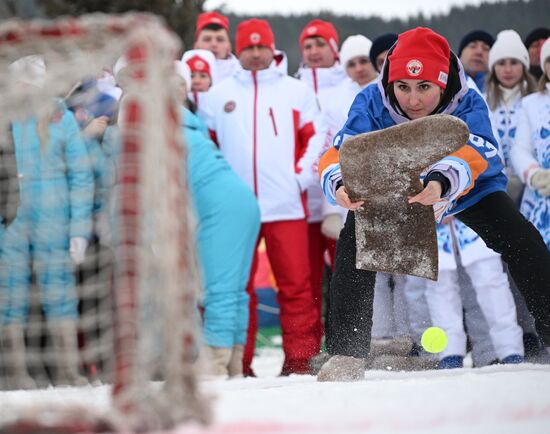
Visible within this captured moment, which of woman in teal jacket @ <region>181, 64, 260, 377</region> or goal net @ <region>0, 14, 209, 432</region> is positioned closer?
goal net @ <region>0, 14, 209, 432</region>

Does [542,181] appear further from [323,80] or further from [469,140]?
[323,80]

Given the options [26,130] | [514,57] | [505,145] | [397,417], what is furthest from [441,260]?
[397,417]

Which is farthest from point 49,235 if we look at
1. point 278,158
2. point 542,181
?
point 542,181

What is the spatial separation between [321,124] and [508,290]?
4.82 feet

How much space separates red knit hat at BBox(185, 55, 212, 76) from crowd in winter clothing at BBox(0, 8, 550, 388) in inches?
0.6

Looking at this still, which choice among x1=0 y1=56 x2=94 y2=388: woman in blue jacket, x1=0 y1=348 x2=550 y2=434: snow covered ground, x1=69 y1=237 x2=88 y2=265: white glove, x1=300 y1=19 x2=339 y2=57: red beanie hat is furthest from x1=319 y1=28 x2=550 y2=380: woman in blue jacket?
x1=300 y1=19 x2=339 y2=57: red beanie hat

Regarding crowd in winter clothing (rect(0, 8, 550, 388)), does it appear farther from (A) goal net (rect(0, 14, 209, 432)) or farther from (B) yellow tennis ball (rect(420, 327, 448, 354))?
(A) goal net (rect(0, 14, 209, 432))

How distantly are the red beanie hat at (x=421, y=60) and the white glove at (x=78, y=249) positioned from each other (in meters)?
1.72

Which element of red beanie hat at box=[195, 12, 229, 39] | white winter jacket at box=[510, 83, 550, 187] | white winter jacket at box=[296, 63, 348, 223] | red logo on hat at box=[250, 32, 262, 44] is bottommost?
white winter jacket at box=[510, 83, 550, 187]

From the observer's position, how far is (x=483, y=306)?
18.0 feet

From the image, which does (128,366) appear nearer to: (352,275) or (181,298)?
(181,298)

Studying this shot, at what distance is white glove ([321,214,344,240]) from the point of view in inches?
226

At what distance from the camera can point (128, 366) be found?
245cm

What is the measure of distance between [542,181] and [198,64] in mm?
2363
